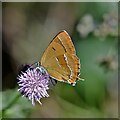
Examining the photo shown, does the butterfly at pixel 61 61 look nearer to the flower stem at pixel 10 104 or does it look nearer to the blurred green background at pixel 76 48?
the flower stem at pixel 10 104

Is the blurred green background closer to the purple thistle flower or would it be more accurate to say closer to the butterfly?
the purple thistle flower

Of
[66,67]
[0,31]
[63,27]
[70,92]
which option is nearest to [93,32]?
[63,27]

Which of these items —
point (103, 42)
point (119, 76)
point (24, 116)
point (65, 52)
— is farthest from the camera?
point (103, 42)

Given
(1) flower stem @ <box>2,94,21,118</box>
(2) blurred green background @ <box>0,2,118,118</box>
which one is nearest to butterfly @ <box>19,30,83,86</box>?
(1) flower stem @ <box>2,94,21,118</box>

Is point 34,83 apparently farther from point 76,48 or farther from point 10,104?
point 76,48

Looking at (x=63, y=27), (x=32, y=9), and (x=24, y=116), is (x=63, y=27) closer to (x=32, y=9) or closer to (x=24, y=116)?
(x=32, y=9)

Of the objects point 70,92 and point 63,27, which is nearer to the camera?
point 70,92
